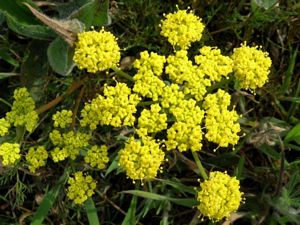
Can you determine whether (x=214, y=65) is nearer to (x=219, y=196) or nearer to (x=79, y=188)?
(x=219, y=196)

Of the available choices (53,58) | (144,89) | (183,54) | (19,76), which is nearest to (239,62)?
(183,54)

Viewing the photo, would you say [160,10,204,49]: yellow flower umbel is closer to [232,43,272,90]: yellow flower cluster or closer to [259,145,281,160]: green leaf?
[232,43,272,90]: yellow flower cluster

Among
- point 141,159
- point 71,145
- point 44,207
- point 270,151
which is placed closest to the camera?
point 141,159

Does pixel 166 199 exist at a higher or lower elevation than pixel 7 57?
lower

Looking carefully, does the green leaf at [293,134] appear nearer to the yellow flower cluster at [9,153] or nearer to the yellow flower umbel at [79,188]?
the yellow flower umbel at [79,188]

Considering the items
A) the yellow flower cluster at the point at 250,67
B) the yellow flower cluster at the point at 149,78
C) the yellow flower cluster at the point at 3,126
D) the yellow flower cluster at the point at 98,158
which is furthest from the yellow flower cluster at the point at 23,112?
the yellow flower cluster at the point at 250,67

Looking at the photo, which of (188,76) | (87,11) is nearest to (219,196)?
(188,76)
